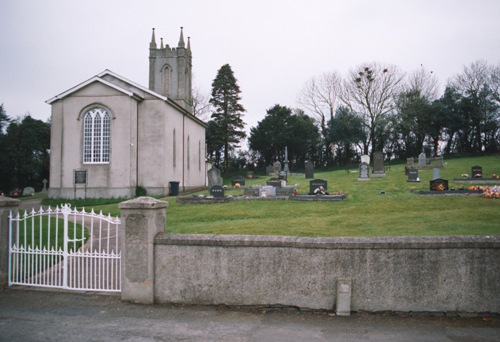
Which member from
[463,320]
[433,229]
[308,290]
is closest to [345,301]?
[308,290]

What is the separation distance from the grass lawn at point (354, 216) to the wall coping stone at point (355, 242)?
14.1ft

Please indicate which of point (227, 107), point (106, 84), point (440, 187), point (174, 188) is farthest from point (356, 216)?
point (227, 107)

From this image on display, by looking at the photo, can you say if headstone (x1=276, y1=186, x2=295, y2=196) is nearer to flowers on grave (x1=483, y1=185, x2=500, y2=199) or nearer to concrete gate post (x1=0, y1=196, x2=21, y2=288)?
flowers on grave (x1=483, y1=185, x2=500, y2=199)

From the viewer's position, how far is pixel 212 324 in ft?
18.0

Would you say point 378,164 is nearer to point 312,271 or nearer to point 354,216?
point 354,216

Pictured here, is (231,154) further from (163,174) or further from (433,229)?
(433,229)

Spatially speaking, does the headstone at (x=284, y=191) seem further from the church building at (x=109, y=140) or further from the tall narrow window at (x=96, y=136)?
the tall narrow window at (x=96, y=136)

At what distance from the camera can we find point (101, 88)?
2652cm

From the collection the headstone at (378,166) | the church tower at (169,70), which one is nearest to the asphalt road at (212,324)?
the headstone at (378,166)

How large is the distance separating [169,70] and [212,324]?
3627 centimetres

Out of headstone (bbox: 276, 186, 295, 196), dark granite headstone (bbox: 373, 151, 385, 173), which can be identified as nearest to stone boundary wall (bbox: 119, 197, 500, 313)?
headstone (bbox: 276, 186, 295, 196)

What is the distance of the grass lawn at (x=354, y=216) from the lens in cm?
1081

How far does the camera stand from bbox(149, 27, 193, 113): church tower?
38406 mm

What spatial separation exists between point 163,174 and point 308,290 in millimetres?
23050
